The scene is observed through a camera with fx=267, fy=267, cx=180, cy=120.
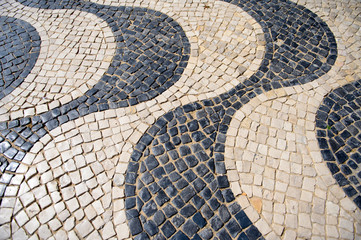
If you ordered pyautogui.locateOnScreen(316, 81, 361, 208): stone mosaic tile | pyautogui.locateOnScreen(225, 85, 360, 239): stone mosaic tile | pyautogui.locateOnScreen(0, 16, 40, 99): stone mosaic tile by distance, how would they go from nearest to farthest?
pyautogui.locateOnScreen(225, 85, 360, 239): stone mosaic tile
pyautogui.locateOnScreen(316, 81, 361, 208): stone mosaic tile
pyautogui.locateOnScreen(0, 16, 40, 99): stone mosaic tile

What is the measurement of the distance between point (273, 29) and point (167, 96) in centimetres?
326

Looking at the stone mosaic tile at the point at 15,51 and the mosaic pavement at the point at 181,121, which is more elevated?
the mosaic pavement at the point at 181,121

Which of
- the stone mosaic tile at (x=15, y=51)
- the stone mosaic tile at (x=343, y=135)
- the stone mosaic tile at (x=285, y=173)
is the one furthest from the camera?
the stone mosaic tile at (x=15, y=51)

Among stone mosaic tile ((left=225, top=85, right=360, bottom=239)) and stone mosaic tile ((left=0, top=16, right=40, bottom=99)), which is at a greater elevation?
stone mosaic tile ((left=225, top=85, right=360, bottom=239))

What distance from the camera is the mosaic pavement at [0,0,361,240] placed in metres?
3.84

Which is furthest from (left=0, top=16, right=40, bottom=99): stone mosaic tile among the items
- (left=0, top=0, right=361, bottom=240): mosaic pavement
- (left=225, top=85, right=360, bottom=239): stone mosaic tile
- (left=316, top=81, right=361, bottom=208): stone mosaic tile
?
(left=316, top=81, right=361, bottom=208): stone mosaic tile

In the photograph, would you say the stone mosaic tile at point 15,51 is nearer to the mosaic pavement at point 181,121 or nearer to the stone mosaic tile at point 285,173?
the mosaic pavement at point 181,121

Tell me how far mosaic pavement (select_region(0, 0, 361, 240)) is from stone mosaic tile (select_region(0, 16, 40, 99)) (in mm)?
36

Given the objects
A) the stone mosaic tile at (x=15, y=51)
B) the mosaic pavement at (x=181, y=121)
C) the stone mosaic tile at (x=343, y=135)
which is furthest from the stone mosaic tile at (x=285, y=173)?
the stone mosaic tile at (x=15, y=51)

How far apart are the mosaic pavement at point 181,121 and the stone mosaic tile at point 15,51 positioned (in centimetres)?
4

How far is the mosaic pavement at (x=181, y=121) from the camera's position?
151 inches

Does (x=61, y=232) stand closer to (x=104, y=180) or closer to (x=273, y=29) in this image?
(x=104, y=180)

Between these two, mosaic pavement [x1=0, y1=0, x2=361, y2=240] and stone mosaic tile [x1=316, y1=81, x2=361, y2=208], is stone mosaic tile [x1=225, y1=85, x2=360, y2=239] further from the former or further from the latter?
stone mosaic tile [x1=316, y1=81, x2=361, y2=208]

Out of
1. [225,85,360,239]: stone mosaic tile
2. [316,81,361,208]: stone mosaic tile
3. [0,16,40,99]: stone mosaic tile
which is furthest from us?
[0,16,40,99]: stone mosaic tile
